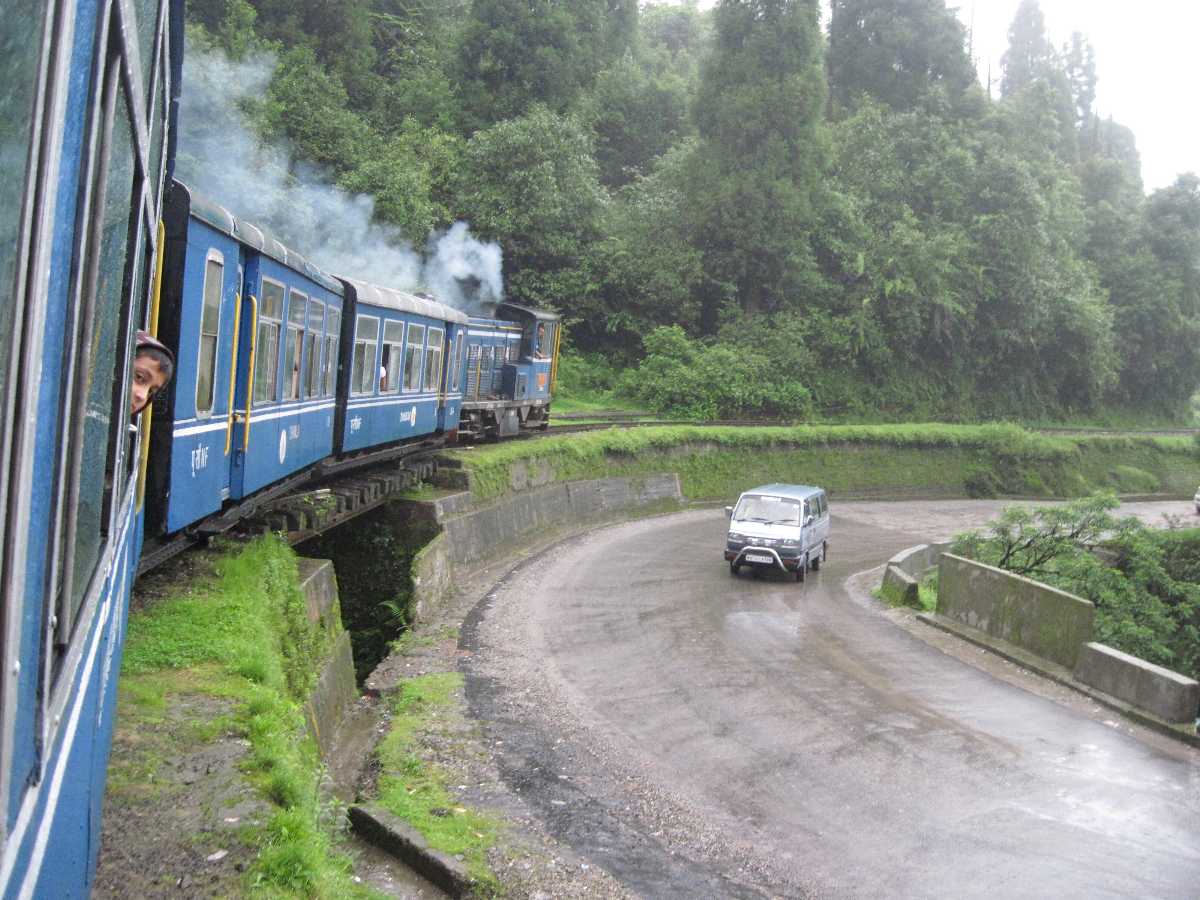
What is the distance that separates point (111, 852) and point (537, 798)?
5.17 metres

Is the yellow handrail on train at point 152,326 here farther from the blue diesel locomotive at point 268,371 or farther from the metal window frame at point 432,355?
the metal window frame at point 432,355

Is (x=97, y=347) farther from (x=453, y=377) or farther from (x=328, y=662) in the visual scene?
(x=453, y=377)

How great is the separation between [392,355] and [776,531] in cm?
878

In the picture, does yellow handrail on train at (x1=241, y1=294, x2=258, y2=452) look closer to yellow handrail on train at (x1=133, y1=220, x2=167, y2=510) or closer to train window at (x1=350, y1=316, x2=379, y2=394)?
yellow handrail on train at (x1=133, y1=220, x2=167, y2=510)

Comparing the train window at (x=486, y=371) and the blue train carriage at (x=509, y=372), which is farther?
the train window at (x=486, y=371)

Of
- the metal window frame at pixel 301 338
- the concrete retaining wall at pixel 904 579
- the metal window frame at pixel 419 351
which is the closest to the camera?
the metal window frame at pixel 301 338

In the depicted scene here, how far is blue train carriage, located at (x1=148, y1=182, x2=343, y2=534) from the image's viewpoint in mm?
8016

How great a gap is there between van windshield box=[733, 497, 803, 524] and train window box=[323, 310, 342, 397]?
1066 centimetres

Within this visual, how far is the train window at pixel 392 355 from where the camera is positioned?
682 inches

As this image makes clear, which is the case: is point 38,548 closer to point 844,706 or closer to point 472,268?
point 844,706

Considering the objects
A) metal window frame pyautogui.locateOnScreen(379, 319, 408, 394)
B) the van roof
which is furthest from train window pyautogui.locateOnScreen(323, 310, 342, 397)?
the van roof

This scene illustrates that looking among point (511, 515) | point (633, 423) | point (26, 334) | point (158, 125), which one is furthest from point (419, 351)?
point (26, 334)

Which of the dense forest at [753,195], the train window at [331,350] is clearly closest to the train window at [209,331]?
the train window at [331,350]

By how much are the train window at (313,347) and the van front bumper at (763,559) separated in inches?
430
